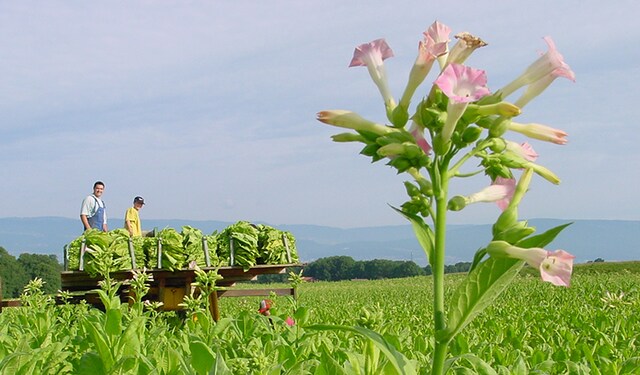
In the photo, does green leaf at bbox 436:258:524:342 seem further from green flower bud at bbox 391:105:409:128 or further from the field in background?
the field in background

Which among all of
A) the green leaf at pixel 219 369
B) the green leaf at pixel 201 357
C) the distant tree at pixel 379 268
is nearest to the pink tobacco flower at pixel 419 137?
A: the green leaf at pixel 219 369

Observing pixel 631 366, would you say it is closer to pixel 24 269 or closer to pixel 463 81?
pixel 463 81

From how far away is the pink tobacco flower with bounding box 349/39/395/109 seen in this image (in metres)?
Answer: 2.12

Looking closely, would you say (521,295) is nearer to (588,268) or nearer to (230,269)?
(230,269)

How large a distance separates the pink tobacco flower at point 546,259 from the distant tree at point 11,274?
167 feet

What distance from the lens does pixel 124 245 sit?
11.6 m

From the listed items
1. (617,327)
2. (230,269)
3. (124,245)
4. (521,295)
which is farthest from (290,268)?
(617,327)

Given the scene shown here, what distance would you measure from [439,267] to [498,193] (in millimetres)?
357

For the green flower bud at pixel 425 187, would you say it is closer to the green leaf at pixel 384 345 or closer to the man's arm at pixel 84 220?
the green leaf at pixel 384 345

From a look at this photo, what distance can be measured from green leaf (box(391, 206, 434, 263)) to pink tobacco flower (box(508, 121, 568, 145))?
0.46m

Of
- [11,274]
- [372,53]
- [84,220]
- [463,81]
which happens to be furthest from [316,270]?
[463,81]

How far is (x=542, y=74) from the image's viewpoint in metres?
2.04

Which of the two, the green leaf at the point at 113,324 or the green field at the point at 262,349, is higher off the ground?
the green leaf at the point at 113,324

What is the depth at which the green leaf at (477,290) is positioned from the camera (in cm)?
171
